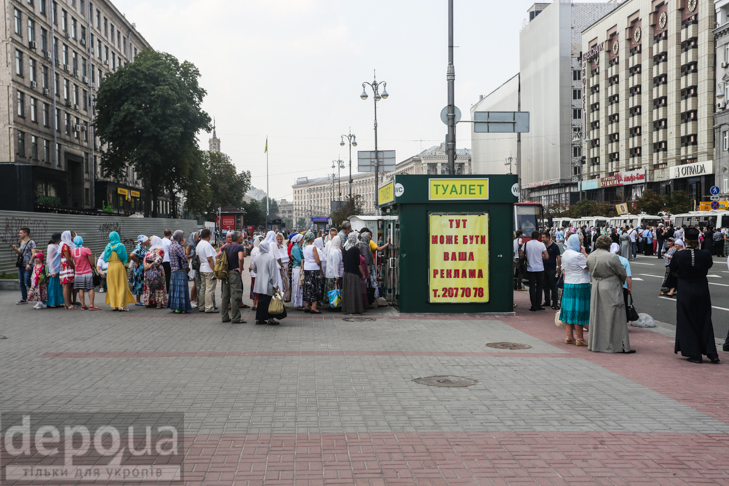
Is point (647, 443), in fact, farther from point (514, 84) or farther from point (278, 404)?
point (514, 84)

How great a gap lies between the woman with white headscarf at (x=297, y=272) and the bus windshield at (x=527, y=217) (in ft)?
51.6

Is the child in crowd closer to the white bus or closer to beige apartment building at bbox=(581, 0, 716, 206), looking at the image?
the white bus

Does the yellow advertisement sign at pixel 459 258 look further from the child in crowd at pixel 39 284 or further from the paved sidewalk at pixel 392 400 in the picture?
the child in crowd at pixel 39 284

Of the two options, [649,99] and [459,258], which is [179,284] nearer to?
[459,258]

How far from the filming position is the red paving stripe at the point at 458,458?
4461 millimetres

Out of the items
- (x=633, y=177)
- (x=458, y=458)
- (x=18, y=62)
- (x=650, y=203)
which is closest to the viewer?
(x=458, y=458)

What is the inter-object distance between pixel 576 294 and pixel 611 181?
61.9 metres

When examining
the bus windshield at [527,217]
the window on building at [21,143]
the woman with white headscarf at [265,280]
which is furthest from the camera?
the window on building at [21,143]

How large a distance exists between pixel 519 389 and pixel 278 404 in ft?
8.73

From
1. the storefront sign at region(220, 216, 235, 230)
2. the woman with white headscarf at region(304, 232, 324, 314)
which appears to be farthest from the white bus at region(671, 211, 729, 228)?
the storefront sign at region(220, 216, 235, 230)

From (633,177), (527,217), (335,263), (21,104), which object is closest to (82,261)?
(335,263)

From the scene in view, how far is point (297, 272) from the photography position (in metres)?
14.5

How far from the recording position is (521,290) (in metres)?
19.5

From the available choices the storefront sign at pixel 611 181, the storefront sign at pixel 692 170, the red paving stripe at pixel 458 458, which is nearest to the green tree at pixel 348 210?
the storefront sign at pixel 611 181
